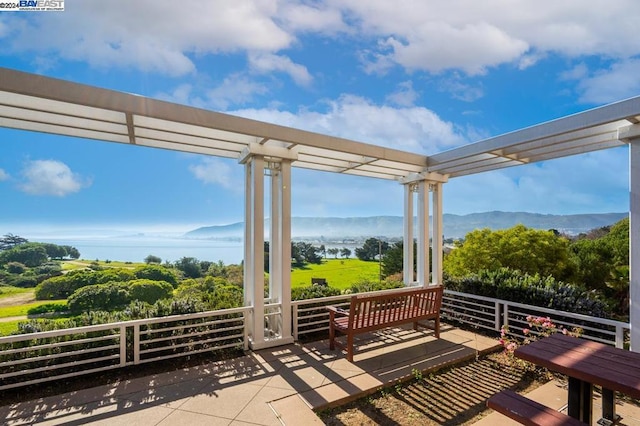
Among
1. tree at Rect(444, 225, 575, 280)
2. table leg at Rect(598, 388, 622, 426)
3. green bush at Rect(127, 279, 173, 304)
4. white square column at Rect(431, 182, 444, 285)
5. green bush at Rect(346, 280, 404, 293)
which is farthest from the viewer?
tree at Rect(444, 225, 575, 280)

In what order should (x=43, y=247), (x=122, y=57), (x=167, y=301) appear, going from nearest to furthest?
1. (x=167, y=301)
2. (x=43, y=247)
3. (x=122, y=57)

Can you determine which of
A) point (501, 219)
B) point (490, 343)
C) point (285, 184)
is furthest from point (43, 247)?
point (501, 219)

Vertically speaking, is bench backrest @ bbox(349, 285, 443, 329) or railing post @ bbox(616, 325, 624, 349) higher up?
bench backrest @ bbox(349, 285, 443, 329)

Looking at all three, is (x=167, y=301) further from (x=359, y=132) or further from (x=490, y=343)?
(x=359, y=132)

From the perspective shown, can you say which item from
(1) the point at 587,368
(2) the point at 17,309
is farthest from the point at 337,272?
(1) the point at 587,368

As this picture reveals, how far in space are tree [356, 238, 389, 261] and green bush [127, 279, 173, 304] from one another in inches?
317

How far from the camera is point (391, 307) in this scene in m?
4.65

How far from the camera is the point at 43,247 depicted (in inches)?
247

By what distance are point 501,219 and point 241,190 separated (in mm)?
12356

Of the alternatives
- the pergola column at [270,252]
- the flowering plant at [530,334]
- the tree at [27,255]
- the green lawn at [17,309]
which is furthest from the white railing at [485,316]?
the tree at [27,255]

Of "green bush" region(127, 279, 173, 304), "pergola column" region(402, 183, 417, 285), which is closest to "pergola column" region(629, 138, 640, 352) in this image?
"pergola column" region(402, 183, 417, 285)

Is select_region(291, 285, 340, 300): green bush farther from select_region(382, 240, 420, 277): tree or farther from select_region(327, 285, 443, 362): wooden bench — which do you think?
select_region(382, 240, 420, 277): tree

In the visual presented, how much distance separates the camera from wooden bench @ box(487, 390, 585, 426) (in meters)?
2.09

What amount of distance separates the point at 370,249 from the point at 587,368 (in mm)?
12104
